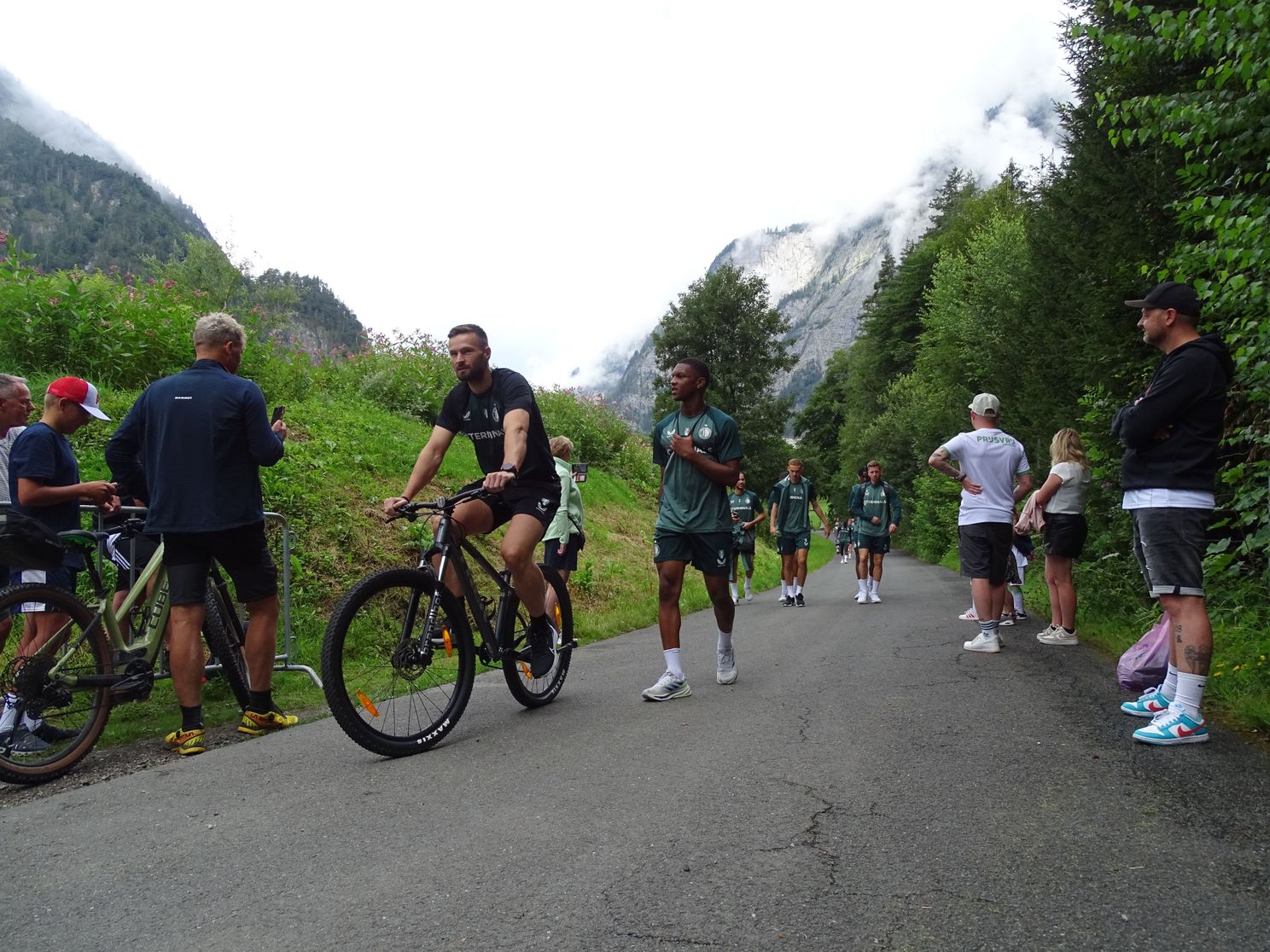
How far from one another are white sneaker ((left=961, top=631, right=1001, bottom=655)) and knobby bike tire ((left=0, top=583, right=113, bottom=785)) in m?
6.19

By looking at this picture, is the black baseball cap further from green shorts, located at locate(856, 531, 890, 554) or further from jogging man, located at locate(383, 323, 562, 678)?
green shorts, located at locate(856, 531, 890, 554)

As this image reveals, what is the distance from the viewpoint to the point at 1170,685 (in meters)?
4.40

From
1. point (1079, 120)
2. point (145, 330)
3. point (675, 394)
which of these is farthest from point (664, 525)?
point (1079, 120)

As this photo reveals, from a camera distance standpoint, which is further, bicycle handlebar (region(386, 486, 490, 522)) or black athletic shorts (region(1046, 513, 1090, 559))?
black athletic shorts (region(1046, 513, 1090, 559))

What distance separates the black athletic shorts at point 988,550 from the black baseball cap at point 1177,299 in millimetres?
3412

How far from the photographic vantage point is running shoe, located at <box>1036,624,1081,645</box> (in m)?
7.56

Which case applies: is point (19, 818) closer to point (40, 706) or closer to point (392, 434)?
point (40, 706)

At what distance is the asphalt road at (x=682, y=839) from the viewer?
7.77ft

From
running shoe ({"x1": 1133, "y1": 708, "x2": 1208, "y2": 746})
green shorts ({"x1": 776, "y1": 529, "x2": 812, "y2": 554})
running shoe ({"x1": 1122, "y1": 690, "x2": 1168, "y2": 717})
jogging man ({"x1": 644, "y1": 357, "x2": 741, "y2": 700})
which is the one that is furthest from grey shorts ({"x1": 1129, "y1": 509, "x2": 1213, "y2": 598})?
green shorts ({"x1": 776, "y1": 529, "x2": 812, "y2": 554})

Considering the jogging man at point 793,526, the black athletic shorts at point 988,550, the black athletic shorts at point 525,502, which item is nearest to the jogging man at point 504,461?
the black athletic shorts at point 525,502

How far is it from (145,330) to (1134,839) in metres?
10.3

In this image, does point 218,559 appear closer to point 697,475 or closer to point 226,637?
point 226,637

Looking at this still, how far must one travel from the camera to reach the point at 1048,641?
25.0 feet

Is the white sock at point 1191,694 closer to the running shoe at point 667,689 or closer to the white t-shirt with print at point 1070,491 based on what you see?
the running shoe at point 667,689
